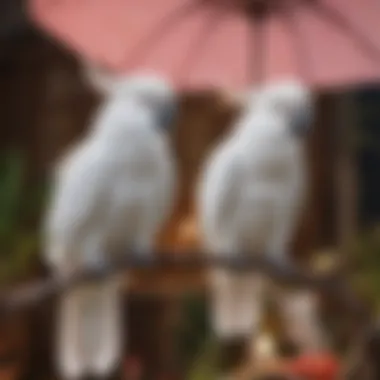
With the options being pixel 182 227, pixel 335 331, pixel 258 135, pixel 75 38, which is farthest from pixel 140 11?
pixel 335 331

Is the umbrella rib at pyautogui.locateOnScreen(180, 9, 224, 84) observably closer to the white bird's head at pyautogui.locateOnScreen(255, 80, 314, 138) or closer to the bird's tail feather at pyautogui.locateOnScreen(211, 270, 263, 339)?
the white bird's head at pyautogui.locateOnScreen(255, 80, 314, 138)

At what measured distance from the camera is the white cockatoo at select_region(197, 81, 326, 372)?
1224 mm

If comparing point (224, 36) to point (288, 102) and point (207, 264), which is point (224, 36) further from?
point (207, 264)

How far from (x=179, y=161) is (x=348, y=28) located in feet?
3.03

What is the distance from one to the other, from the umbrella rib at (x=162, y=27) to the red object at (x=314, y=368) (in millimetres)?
549

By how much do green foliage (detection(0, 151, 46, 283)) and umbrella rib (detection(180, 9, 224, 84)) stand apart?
2.41 feet

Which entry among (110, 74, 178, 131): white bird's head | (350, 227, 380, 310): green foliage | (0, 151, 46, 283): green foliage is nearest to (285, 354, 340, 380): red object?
(350, 227, 380, 310): green foliage

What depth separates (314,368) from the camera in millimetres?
1478

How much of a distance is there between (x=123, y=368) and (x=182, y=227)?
33cm

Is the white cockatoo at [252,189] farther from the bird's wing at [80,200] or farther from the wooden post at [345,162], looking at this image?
the wooden post at [345,162]

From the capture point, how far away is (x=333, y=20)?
3.78ft

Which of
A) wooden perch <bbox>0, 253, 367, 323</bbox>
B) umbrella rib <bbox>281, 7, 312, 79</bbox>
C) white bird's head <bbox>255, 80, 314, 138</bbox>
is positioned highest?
umbrella rib <bbox>281, 7, 312, 79</bbox>

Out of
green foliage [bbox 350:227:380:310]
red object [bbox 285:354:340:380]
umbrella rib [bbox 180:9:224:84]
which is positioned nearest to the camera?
umbrella rib [bbox 180:9:224:84]

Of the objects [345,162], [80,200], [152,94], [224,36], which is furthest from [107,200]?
[345,162]
